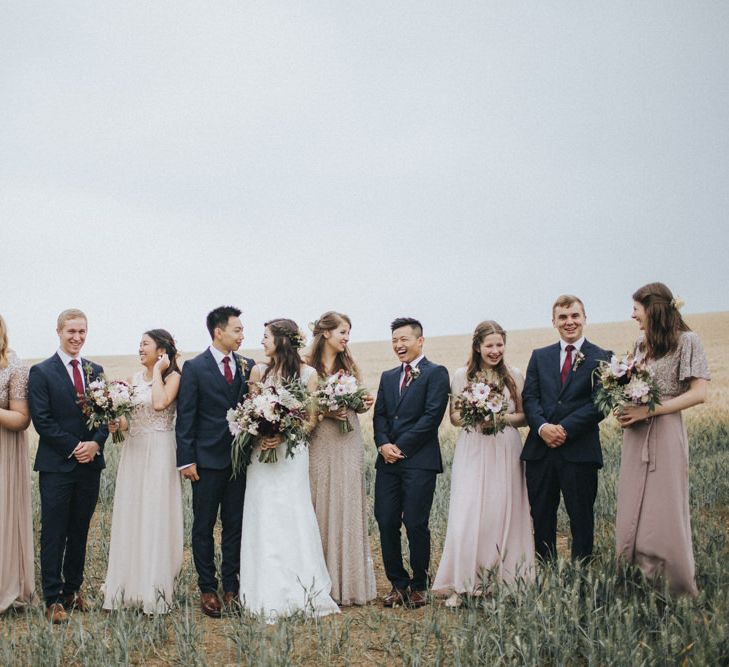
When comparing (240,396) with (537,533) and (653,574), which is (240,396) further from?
(653,574)

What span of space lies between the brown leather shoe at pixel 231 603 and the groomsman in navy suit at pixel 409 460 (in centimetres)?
142

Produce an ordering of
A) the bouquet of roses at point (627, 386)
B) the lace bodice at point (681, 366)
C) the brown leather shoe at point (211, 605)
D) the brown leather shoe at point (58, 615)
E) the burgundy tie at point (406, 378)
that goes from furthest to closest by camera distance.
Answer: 1. the burgundy tie at point (406, 378)
2. the brown leather shoe at point (211, 605)
3. the brown leather shoe at point (58, 615)
4. the lace bodice at point (681, 366)
5. the bouquet of roses at point (627, 386)

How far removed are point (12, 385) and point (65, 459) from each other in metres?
0.87

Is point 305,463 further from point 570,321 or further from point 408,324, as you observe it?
point 570,321

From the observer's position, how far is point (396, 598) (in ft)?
23.5

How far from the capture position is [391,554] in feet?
23.9

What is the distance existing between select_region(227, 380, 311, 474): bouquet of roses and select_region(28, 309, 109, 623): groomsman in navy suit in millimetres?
1363

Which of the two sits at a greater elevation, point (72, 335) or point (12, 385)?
point (72, 335)

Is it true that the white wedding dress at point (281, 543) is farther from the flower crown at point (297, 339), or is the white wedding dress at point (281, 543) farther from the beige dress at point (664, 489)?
the beige dress at point (664, 489)

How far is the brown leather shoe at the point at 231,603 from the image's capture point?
6817mm

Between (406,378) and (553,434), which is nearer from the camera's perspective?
(553,434)

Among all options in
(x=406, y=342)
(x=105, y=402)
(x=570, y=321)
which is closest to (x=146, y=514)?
(x=105, y=402)

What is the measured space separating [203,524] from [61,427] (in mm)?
1620

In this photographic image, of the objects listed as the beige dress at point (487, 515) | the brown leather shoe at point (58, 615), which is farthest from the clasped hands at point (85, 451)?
the beige dress at point (487, 515)
